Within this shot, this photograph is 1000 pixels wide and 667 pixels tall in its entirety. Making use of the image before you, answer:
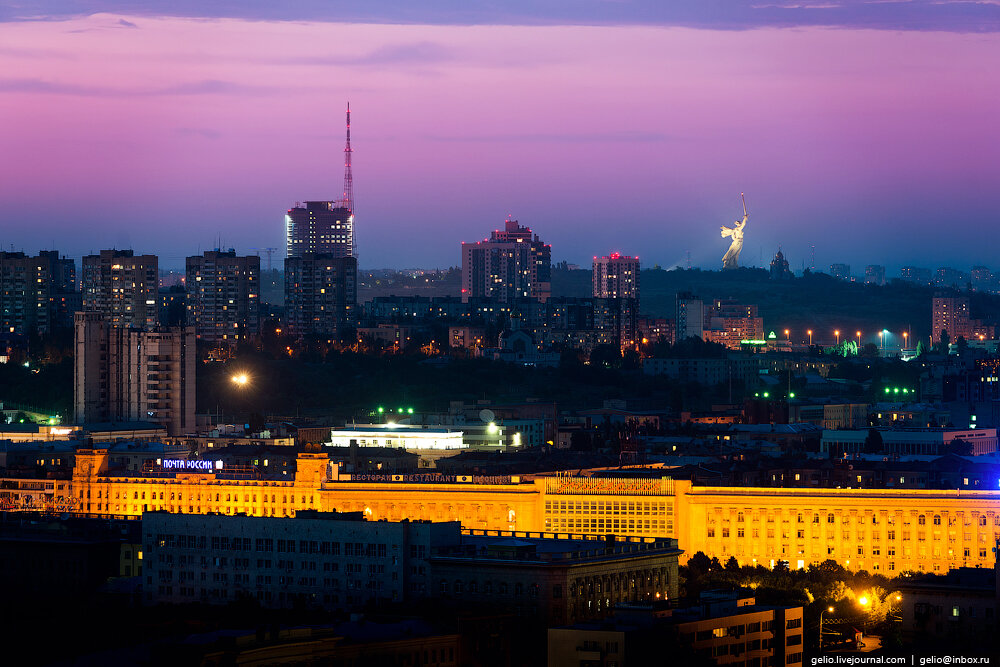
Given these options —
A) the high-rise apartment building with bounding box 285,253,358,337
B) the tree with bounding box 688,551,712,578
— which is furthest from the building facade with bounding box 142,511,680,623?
the high-rise apartment building with bounding box 285,253,358,337

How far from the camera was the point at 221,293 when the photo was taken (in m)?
183

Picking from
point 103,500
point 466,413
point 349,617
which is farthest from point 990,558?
point 466,413

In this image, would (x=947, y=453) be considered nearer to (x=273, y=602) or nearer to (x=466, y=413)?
(x=466, y=413)

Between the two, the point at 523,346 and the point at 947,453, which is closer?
the point at 947,453

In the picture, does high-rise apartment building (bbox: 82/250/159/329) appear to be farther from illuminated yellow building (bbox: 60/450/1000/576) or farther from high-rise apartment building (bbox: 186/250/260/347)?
illuminated yellow building (bbox: 60/450/1000/576)

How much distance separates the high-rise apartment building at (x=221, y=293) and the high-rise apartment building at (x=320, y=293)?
4721 millimetres

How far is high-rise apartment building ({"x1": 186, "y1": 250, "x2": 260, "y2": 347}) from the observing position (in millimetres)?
181250

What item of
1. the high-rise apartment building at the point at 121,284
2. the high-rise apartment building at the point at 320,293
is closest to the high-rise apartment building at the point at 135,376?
the high-rise apartment building at the point at 121,284

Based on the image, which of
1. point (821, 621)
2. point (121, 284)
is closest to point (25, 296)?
point (121, 284)

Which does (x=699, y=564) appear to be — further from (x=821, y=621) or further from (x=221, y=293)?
(x=221, y=293)

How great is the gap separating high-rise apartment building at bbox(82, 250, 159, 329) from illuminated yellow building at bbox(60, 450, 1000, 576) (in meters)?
80.0

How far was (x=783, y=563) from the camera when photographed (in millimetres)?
79438

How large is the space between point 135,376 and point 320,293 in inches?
2591

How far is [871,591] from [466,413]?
57.9 m
